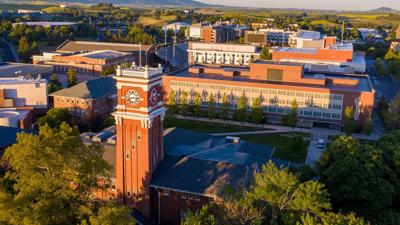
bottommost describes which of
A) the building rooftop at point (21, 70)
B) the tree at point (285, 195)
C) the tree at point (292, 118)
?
the tree at point (292, 118)

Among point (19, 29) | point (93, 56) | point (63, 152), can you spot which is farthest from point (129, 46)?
point (63, 152)

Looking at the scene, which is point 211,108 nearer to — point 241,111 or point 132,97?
point 241,111

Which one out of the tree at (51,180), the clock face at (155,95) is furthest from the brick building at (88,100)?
the tree at (51,180)

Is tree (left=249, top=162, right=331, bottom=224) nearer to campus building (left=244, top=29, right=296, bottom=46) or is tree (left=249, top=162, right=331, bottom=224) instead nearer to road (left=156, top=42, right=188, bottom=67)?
road (left=156, top=42, right=188, bottom=67)

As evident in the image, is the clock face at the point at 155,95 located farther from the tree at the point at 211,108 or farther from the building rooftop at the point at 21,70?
the building rooftop at the point at 21,70

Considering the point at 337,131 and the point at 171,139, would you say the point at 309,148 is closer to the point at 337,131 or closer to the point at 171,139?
the point at 337,131
